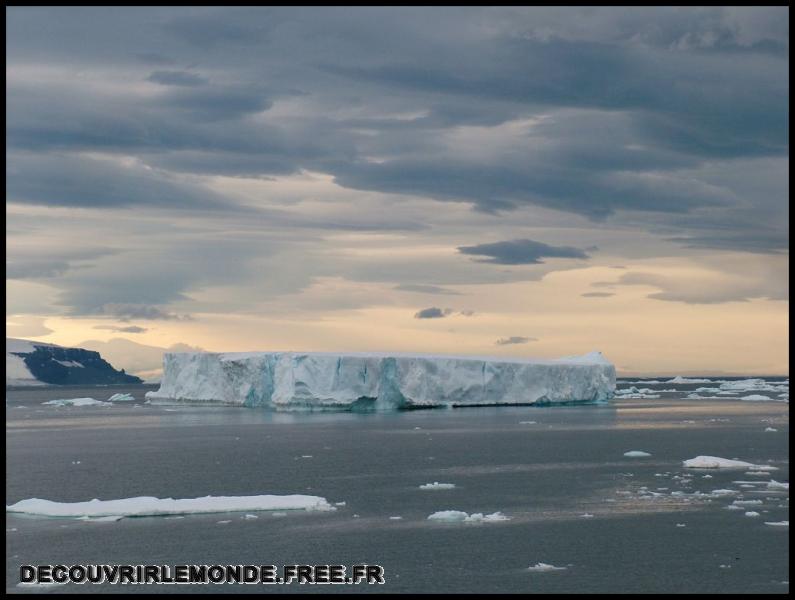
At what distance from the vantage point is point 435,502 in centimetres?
2284

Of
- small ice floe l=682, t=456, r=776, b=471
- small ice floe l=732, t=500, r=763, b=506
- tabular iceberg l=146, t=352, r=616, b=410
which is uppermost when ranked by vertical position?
tabular iceberg l=146, t=352, r=616, b=410

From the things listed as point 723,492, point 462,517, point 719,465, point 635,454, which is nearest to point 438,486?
point 462,517

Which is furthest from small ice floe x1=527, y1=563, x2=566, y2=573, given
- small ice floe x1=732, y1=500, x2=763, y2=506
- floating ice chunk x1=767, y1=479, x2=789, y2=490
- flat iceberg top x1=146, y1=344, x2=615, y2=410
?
flat iceberg top x1=146, y1=344, x2=615, y2=410

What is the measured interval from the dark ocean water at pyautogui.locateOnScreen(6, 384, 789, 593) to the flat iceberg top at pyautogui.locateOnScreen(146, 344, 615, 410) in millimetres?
9044

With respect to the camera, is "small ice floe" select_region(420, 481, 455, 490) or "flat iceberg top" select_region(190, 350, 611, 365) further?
"flat iceberg top" select_region(190, 350, 611, 365)

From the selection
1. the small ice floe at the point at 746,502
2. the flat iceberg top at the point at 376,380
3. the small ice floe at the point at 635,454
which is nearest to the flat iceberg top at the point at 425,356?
the flat iceberg top at the point at 376,380

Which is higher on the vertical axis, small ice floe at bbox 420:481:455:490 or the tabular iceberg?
the tabular iceberg

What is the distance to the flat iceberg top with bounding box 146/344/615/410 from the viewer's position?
186 ft

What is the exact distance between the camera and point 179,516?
2075 cm

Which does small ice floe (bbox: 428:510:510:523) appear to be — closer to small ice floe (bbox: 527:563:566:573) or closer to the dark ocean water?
the dark ocean water

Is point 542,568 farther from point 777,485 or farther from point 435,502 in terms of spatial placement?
point 777,485

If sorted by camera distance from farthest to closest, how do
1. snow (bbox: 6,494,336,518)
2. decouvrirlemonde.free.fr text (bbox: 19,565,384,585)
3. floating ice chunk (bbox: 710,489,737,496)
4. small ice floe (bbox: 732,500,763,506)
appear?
floating ice chunk (bbox: 710,489,737,496) < small ice floe (bbox: 732,500,763,506) < snow (bbox: 6,494,336,518) < decouvrirlemonde.free.fr text (bbox: 19,565,384,585)

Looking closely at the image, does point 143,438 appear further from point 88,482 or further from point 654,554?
point 654,554

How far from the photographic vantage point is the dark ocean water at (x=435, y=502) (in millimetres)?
16109
